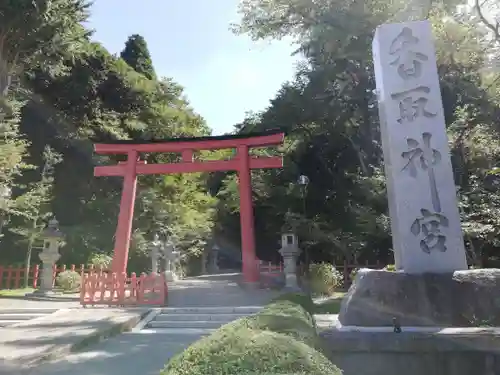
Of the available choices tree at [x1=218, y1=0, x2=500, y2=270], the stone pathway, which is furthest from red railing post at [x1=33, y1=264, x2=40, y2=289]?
tree at [x1=218, y1=0, x2=500, y2=270]

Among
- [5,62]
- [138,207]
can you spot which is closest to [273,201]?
[138,207]

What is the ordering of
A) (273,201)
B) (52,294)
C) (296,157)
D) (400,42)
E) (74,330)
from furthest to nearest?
1. (296,157)
2. (273,201)
3. (52,294)
4. (74,330)
5. (400,42)

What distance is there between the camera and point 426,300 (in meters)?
4.91

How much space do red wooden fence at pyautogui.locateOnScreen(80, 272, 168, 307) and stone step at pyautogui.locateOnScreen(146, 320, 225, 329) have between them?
2.11 metres

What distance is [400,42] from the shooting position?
247 inches

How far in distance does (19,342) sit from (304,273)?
442 inches

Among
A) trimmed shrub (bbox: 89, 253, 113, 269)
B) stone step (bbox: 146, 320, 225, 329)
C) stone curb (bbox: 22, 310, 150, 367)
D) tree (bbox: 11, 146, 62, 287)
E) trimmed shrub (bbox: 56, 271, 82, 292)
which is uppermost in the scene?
tree (bbox: 11, 146, 62, 287)

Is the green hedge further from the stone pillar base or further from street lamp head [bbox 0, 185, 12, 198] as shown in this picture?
street lamp head [bbox 0, 185, 12, 198]

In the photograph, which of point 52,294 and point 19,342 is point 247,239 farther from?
point 19,342

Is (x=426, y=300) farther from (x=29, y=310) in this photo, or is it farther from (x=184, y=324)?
(x=29, y=310)

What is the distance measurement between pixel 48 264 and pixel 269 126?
526 inches

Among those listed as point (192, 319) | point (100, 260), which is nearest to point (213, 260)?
point (100, 260)

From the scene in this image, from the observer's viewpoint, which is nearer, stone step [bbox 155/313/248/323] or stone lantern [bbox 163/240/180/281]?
stone step [bbox 155/313/248/323]

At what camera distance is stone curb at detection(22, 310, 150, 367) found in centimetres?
518
